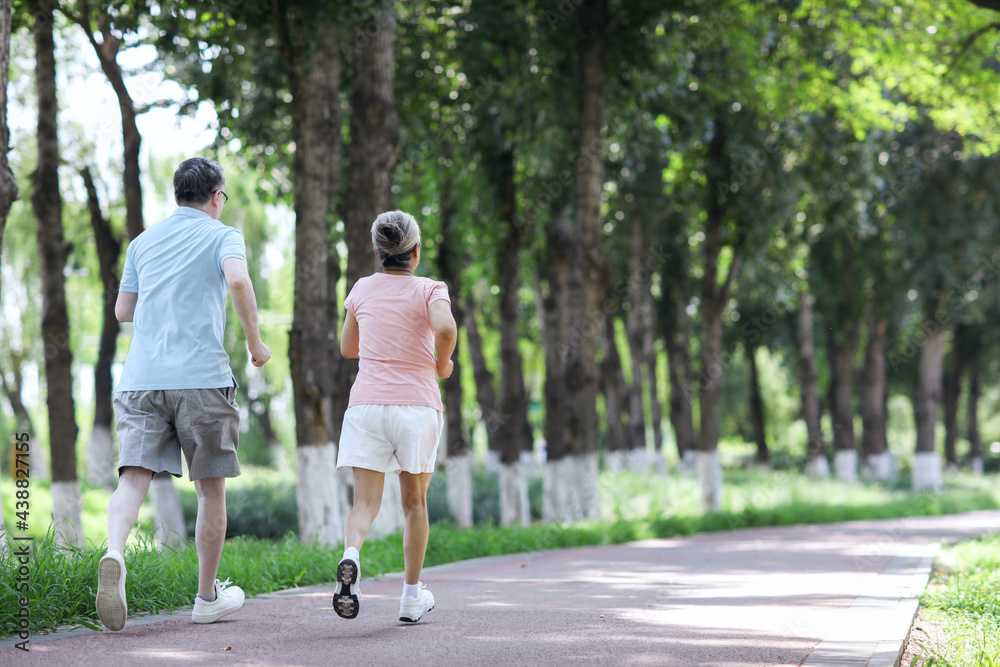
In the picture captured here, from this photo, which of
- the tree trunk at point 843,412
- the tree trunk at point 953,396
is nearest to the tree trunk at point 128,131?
the tree trunk at point 843,412

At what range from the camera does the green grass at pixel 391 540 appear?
187 inches

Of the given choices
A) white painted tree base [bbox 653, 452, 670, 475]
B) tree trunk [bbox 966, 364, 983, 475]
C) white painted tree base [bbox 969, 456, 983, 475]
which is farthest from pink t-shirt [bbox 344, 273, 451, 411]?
tree trunk [bbox 966, 364, 983, 475]

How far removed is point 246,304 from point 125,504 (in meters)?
1.04

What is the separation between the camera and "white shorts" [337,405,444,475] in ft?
14.8

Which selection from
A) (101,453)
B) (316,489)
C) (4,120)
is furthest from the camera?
(101,453)

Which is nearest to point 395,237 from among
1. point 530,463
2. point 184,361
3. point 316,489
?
point 184,361

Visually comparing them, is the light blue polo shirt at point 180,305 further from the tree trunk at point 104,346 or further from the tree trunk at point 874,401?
the tree trunk at point 874,401

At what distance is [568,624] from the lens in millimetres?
4840

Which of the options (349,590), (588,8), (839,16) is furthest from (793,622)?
(839,16)

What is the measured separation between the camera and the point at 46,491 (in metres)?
19.1

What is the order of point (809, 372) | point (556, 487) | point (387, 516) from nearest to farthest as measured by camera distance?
1. point (387, 516)
2. point (556, 487)
3. point (809, 372)

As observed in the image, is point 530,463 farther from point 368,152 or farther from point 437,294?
point 437,294

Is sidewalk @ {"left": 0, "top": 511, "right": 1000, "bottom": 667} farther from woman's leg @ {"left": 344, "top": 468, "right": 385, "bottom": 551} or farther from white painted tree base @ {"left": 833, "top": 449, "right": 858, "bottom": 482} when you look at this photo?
white painted tree base @ {"left": 833, "top": 449, "right": 858, "bottom": 482}

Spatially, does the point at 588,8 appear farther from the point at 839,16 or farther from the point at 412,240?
the point at 412,240
